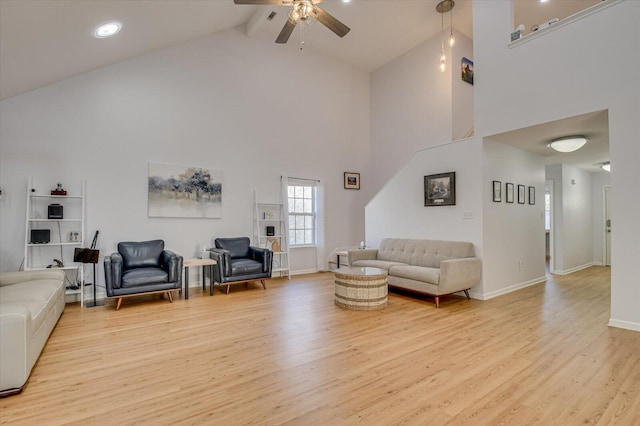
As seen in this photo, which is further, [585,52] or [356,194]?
[356,194]

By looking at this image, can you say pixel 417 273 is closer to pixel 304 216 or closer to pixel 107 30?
pixel 304 216

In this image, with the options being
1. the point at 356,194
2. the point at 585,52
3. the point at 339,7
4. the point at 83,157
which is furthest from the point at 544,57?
the point at 83,157

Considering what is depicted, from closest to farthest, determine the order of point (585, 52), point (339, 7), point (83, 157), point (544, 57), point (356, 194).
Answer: point (585, 52)
point (544, 57)
point (83, 157)
point (339, 7)
point (356, 194)

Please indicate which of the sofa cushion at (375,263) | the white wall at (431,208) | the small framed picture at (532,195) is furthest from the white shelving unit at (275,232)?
the small framed picture at (532,195)

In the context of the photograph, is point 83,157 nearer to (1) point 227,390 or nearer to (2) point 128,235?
(2) point 128,235

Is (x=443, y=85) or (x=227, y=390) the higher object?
(x=443, y=85)

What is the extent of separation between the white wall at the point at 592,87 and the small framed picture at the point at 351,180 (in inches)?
144

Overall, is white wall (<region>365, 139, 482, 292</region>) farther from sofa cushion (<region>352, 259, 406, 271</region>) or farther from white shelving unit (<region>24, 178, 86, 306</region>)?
white shelving unit (<region>24, 178, 86, 306</region>)

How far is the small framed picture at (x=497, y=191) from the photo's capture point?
15.5 ft

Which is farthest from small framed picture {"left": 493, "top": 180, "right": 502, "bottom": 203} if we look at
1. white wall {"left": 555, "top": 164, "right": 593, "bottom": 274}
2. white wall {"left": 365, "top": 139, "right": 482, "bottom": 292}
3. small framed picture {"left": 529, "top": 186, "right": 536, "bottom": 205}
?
white wall {"left": 555, "top": 164, "right": 593, "bottom": 274}

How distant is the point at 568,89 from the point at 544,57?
21.0 inches

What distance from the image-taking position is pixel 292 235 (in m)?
6.97

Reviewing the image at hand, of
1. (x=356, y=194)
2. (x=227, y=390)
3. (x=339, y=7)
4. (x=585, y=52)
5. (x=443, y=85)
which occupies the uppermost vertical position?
(x=339, y=7)

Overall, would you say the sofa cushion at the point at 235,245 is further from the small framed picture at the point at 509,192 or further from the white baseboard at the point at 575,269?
the white baseboard at the point at 575,269
